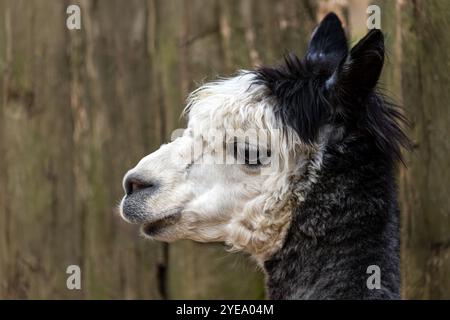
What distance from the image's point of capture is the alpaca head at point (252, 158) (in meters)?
3.37

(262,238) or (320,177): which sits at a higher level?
(320,177)

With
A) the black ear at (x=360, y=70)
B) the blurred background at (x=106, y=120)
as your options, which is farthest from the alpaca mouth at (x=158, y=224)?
the blurred background at (x=106, y=120)

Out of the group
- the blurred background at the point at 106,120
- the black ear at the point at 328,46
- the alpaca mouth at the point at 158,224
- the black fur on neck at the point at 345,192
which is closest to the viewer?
the black fur on neck at the point at 345,192

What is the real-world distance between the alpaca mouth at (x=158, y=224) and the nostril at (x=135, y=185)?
143 millimetres

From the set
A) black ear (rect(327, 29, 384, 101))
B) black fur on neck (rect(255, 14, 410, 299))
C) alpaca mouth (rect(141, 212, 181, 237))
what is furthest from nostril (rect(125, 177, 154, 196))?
black ear (rect(327, 29, 384, 101))

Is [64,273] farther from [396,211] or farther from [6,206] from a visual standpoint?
[396,211]

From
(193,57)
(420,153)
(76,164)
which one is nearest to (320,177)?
(420,153)

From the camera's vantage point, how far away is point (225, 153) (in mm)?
→ 3443

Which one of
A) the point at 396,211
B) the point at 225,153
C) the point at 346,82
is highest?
the point at 346,82

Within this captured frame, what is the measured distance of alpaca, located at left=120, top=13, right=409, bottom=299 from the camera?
327cm

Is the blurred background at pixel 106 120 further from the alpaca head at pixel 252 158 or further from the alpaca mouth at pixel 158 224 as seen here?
the alpaca mouth at pixel 158 224

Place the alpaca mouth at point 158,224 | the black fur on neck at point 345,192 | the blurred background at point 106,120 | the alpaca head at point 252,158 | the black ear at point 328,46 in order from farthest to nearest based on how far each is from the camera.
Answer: the blurred background at point 106,120
the black ear at point 328,46
the alpaca mouth at point 158,224
the alpaca head at point 252,158
the black fur on neck at point 345,192

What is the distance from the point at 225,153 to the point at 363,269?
694mm

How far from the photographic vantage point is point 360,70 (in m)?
3.21
